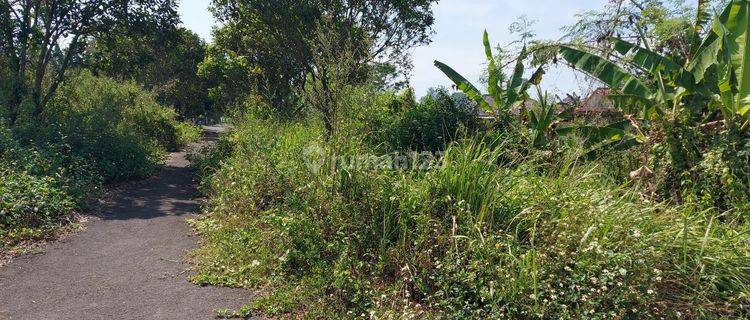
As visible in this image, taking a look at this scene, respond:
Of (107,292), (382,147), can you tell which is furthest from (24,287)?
(382,147)

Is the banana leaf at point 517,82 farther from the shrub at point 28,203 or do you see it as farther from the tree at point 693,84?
the shrub at point 28,203

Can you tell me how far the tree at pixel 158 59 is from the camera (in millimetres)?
→ 15742

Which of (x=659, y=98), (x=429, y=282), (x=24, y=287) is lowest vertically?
(x=24, y=287)

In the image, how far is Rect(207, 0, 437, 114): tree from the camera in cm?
1334

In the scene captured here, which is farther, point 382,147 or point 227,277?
point 382,147

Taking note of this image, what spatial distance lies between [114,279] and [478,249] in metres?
3.83

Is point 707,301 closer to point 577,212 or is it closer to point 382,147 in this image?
point 577,212

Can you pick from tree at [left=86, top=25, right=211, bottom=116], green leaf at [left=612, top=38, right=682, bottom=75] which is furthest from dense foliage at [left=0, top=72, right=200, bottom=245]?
green leaf at [left=612, top=38, right=682, bottom=75]

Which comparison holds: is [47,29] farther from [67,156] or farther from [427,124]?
[427,124]

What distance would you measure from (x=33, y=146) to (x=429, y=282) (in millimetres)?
8462

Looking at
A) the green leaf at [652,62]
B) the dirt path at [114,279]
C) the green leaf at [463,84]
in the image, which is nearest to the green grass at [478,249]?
the dirt path at [114,279]

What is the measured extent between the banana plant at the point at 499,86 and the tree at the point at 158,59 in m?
10.1

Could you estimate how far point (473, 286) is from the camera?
4375 millimetres

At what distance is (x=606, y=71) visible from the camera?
7953 mm
